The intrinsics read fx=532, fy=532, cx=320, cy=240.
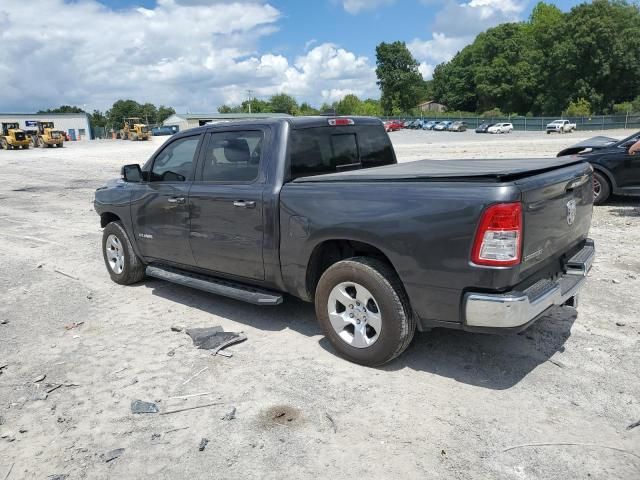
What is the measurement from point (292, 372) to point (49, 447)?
168 centimetres

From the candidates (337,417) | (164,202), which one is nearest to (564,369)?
(337,417)

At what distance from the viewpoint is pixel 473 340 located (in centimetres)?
448

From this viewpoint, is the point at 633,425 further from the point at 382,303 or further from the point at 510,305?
the point at 382,303

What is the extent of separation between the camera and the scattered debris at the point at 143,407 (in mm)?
3623

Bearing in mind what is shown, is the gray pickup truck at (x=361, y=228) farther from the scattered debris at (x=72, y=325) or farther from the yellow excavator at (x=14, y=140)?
the yellow excavator at (x=14, y=140)

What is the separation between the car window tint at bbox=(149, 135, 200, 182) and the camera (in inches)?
210

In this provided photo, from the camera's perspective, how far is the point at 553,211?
3664 millimetres

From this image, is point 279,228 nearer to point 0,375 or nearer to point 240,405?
point 240,405

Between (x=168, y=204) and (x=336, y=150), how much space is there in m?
1.81

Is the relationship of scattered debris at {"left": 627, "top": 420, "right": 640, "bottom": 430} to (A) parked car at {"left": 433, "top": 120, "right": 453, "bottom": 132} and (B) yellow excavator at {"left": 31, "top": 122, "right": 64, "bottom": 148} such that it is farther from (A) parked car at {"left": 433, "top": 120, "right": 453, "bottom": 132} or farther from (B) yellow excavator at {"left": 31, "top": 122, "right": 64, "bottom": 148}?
(A) parked car at {"left": 433, "top": 120, "right": 453, "bottom": 132}

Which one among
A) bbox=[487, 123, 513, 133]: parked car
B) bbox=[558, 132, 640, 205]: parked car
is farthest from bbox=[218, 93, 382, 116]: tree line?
bbox=[558, 132, 640, 205]: parked car

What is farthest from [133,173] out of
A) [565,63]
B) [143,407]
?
[565,63]

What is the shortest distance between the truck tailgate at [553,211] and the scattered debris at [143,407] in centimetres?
263

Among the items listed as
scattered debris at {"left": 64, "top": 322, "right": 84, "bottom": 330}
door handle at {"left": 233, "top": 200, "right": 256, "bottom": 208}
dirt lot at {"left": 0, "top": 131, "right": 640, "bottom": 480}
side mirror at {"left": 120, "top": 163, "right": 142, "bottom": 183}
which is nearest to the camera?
dirt lot at {"left": 0, "top": 131, "right": 640, "bottom": 480}
